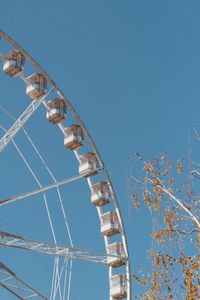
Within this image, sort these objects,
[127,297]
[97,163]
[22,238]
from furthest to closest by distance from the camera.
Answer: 1. [97,163]
2. [127,297]
3. [22,238]

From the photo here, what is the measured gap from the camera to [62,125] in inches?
746

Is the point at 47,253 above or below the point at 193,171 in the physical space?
above

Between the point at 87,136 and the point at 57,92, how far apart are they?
77.0 inches

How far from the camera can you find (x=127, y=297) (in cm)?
1702

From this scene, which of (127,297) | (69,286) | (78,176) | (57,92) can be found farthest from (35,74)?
(127,297)

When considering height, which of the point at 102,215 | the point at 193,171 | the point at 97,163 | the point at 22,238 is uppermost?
the point at 97,163

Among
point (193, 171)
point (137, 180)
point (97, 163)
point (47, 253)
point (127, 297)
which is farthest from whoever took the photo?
point (97, 163)

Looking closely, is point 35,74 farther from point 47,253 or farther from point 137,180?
point 137,180

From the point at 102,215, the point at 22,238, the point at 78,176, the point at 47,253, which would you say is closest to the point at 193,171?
the point at 22,238

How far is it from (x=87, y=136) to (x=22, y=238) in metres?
5.59

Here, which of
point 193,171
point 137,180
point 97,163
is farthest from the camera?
point 97,163

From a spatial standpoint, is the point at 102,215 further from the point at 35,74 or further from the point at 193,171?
the point at 193,171

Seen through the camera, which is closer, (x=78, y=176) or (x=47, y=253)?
(x=47, y=253)

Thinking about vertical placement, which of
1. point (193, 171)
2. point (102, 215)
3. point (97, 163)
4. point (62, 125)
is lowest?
point (193, 171)
